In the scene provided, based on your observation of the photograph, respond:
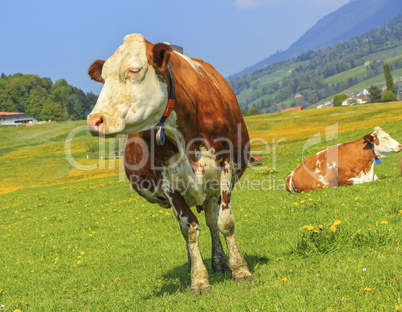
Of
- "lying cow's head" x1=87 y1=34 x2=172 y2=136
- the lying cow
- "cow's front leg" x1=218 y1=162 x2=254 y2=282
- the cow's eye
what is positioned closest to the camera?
"lying cow's head" x1=87 y1=34 x2=172 y2=136

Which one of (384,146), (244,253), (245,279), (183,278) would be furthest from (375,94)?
(245,279)

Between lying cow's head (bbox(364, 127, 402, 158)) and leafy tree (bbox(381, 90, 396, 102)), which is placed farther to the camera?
leafy tree (bbox(381, 90, 396, 102))

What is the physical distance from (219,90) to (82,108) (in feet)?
639

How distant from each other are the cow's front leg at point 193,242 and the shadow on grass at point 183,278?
397 mm

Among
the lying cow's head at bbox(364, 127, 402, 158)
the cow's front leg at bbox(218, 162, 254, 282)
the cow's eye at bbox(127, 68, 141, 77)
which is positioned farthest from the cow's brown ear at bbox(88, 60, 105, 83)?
the lying cow's head at bbox(364, 127, 402, 158)

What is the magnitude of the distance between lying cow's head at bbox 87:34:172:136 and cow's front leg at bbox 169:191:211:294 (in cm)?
160

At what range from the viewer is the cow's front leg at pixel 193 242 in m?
7.01

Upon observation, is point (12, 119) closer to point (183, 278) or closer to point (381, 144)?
point (381, 144)

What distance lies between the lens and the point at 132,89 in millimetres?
5594

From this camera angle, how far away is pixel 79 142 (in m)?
99.2

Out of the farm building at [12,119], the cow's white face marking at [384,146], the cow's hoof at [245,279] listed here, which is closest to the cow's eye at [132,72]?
the cow's hoof at [245,279]

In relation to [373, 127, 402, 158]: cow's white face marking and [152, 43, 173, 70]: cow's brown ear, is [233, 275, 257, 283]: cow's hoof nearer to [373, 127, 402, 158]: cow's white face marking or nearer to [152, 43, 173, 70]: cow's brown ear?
[152, 43, 173, 70]: cow's brown ear

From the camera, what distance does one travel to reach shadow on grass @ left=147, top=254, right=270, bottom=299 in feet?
25.4

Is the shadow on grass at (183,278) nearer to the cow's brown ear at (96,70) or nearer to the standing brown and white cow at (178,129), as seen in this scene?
the standing brown and white cow at (178,129)
